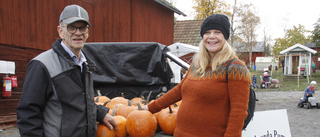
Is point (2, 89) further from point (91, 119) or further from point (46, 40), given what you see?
point (91, 119)

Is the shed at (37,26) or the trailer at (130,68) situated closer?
the trailer at (130,68)

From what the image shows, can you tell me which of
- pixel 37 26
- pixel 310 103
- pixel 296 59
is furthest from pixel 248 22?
pixel 37 26

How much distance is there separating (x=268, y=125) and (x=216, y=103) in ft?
5.27

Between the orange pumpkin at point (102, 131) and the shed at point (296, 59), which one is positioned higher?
the shed at point (296, 59)

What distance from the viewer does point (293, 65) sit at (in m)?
24.1

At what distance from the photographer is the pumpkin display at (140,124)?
318 centimetres

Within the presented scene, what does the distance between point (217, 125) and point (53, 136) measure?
116 centimetres

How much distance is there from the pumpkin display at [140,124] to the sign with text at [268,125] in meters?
1.15

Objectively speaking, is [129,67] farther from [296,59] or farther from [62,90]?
[296,59]

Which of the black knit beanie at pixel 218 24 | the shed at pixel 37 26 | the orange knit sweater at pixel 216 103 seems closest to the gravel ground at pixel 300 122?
the shed at pixel 37 26

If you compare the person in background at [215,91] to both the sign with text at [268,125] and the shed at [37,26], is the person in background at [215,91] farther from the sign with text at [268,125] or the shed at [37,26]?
the shed at [37,26]

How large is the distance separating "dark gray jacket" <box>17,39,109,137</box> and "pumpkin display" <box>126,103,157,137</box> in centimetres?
124

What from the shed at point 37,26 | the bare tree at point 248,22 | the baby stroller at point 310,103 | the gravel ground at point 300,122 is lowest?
the gravel ground at point 300,122

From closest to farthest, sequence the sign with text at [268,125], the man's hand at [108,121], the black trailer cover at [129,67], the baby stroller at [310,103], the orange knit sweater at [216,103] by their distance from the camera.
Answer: the orange knit sweater at [216,103] < the man's hand at [108,121] < the sign with text at [268,125] < the black trailer cover at [129,67] < the baby stroller at [310,103]
